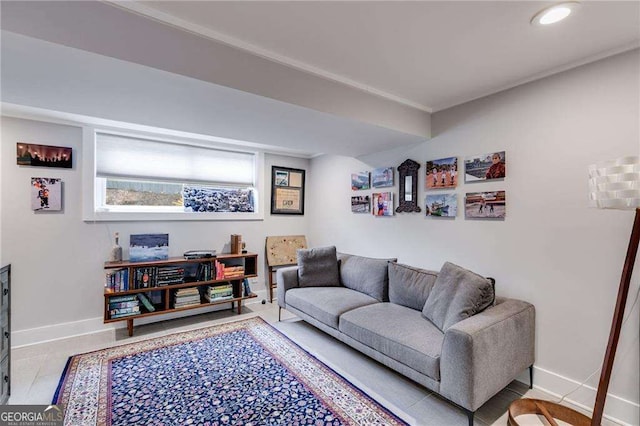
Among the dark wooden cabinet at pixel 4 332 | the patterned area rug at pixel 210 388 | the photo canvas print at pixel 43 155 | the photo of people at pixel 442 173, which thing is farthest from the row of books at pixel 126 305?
the photo of people at pixel 442 173

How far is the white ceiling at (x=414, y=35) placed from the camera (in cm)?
158

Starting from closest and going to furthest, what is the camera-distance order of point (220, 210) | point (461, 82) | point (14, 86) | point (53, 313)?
1. point (14, 86)
2. point (461, 82)
3. point (53, 313)
4. point (220, 210)

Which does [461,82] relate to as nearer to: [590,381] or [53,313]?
[590,381]

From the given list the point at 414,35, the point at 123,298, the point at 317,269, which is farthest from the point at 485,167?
the point at 123,298

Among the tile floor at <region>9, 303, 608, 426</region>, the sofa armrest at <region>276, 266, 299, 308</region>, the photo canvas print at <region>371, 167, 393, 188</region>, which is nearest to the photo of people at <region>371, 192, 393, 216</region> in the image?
the photo canvas print at <region>371, 167, 393, 188</region>

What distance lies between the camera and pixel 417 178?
3277 mm

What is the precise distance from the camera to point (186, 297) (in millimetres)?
3576

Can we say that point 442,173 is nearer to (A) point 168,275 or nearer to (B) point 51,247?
(A) point 168,275

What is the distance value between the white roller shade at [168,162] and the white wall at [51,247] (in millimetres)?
286

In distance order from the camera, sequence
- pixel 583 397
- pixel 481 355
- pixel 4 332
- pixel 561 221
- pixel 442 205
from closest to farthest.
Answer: pixel 481 355 < pixel 4 332 < pixel 583 397 < pixel 561 221 < pixel 442 205

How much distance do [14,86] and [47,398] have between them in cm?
221

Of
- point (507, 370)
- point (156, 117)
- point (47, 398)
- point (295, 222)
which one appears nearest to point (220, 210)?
point (295, 222)

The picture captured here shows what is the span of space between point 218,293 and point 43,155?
2.43 m

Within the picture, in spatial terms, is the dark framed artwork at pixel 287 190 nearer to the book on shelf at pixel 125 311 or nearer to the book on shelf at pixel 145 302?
the book on shelf at pixel 145 302
